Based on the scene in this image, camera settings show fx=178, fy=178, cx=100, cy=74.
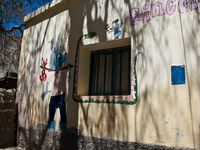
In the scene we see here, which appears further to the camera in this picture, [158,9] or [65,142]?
[65,142]

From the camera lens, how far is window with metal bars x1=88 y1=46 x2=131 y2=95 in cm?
371

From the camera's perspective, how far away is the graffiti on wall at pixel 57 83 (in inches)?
164

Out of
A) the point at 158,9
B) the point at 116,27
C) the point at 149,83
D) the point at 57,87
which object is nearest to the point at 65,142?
the point at 57,87

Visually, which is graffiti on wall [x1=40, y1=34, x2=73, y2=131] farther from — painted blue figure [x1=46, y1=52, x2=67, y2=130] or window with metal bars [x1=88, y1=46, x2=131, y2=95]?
window with metal bars [x1=88, y1=46, x2=131, y2=95]

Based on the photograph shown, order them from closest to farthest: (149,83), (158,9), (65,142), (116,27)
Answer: (149,83) < (158,9) < (116,27) < (65,142)

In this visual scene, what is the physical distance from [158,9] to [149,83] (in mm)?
1334

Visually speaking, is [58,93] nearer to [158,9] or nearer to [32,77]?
[32,77]

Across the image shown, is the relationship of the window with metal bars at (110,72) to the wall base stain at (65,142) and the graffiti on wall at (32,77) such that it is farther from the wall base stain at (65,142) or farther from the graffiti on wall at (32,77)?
the graffiti on wall at (32,77)

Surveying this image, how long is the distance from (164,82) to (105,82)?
1.40 metres

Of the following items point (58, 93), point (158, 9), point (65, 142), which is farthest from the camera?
point (58, 93)

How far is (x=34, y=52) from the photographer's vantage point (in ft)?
17.7

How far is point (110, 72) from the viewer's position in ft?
12.9

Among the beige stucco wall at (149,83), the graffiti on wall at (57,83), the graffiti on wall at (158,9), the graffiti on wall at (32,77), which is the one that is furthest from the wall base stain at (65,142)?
the graffiti on wall at (158,9)

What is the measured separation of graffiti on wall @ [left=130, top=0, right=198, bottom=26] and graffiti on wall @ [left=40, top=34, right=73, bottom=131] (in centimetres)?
186
